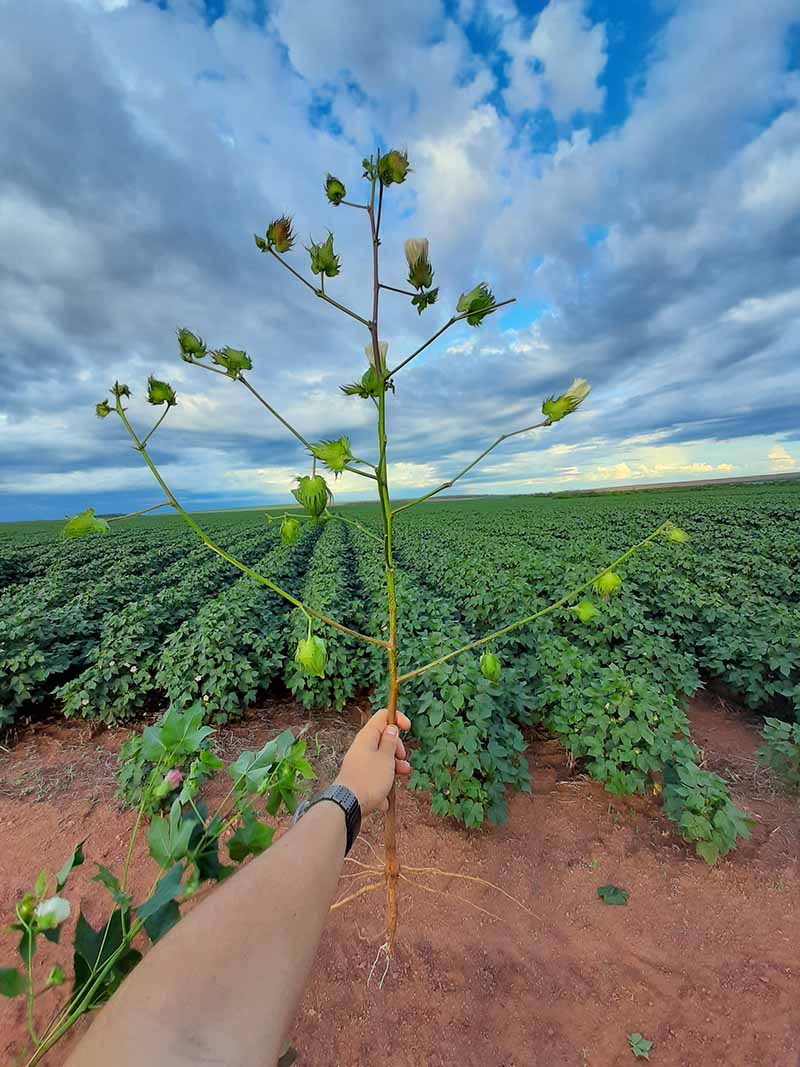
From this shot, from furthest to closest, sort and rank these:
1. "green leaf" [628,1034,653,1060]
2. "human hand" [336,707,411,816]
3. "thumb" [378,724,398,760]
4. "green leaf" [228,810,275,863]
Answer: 1. "green leaf" [628,1034,653,1060]
2. "thumb" [378,724,398,760]
3. "human hand" [336,707,411,816]
4. "green leaf" [228,810,275,863]

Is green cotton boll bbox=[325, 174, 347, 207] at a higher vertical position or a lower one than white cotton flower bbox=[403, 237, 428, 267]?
higher

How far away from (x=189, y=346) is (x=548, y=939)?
3065 millimetres

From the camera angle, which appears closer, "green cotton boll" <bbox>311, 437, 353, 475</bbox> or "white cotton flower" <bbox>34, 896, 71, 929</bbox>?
"white cotton flower" <bbox>34, 896, 71, 929</bbox>

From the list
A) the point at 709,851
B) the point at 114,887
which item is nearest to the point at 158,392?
the point at 114,887

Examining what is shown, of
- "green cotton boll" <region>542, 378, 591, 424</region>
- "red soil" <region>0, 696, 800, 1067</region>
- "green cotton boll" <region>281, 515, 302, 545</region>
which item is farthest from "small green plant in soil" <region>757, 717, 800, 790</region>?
"green cotton boll" <region>281, 515, 302, 545</region>

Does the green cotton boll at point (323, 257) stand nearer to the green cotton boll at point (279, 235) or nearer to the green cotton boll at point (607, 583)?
the green cotton boll at point (279, 235)

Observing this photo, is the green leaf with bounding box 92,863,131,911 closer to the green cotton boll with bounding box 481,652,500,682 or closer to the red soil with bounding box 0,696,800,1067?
the green cotton boll with bounding box 481,652,500,682

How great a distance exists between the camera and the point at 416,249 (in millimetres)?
1056

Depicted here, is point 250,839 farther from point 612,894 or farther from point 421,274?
point 612,894

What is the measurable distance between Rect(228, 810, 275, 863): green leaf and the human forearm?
0.08 m

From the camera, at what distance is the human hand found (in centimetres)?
134

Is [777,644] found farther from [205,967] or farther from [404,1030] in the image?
[205,967]

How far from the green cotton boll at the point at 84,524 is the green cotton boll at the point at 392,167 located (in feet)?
3.46

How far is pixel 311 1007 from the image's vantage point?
6.49 ft
